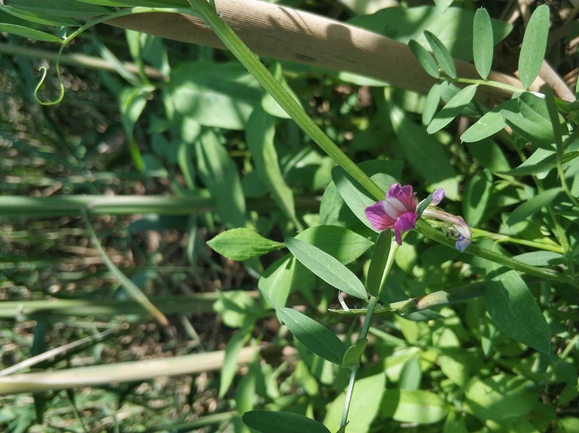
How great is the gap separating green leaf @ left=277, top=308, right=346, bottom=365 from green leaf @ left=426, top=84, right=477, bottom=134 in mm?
248

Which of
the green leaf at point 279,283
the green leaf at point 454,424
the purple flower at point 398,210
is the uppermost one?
the purple flower at point 398,210

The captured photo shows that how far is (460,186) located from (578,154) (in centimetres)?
42

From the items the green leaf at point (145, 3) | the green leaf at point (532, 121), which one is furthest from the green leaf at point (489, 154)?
the green leaf at point (145, 3)

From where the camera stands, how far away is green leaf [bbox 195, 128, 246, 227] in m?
0.98

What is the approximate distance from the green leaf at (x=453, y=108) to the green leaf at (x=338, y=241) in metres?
0.14

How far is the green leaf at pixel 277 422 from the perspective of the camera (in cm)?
49

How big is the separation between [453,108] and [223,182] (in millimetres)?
517

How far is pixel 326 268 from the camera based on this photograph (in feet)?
1.71

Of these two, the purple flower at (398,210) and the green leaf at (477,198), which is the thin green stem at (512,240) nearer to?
the green leaf at (477,198)

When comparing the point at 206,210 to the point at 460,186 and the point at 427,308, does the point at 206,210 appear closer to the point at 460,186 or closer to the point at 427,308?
the point at 460,186

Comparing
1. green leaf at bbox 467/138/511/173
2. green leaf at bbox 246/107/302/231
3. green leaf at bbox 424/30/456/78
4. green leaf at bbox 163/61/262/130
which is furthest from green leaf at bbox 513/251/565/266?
green leaf at bbox 163/61/262/130

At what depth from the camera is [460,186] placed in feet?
3.04

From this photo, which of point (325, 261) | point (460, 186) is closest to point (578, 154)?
point (325, 261)

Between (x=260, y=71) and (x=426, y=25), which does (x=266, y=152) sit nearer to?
(x=426, y=25)
